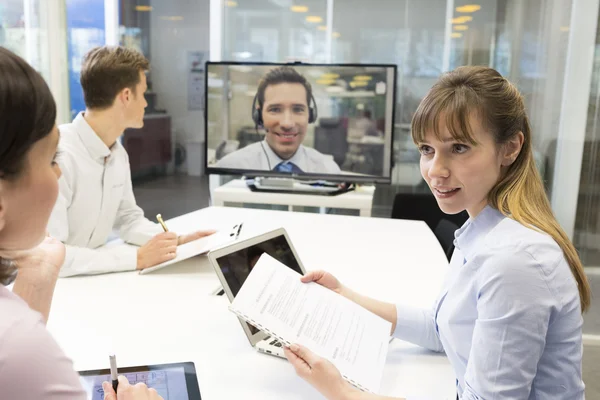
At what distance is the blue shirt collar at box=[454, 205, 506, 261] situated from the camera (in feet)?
3.64

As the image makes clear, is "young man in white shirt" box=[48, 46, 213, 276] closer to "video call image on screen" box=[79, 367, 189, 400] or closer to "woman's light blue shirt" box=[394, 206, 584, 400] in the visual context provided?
"video call image on screen" box=[79, 367, 189, 400]

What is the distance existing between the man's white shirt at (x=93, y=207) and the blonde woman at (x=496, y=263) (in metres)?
0.97

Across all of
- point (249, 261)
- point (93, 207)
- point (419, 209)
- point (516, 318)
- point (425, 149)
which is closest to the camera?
point (516, 318)

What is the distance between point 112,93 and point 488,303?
178cm

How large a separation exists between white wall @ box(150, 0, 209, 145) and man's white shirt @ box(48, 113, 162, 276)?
8.80 ft

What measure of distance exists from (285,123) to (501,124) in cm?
258

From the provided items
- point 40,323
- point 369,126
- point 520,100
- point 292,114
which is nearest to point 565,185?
point 369,126

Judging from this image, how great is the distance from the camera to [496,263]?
0.99 m

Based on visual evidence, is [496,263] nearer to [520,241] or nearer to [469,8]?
[520,241]

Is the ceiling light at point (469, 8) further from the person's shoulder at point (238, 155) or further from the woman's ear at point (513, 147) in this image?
the woman's ear at point (513, 147)

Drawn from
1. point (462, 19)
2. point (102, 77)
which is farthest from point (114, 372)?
point (462, 19)

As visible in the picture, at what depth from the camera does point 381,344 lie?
125 cm

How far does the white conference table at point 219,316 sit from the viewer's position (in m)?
1.19

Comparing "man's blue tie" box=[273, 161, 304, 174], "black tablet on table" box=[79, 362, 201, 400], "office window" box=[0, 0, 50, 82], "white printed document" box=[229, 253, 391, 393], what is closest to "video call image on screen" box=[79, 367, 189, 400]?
"black tablet on table" box=[79, 362, 201, 400]
